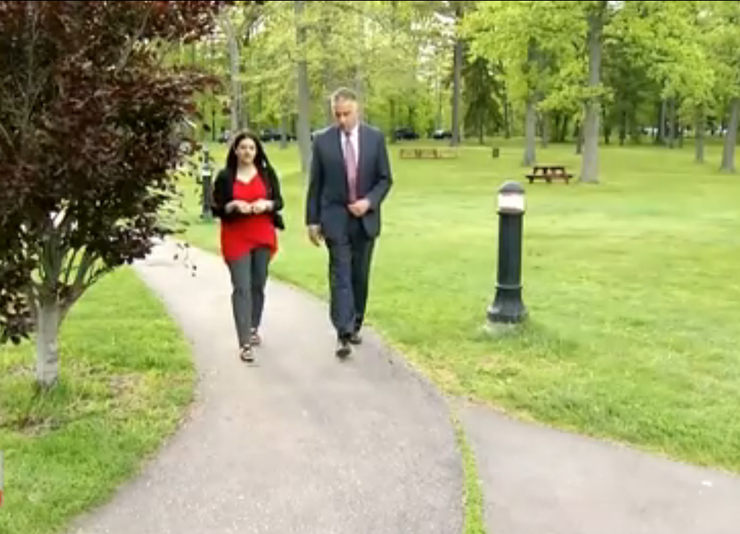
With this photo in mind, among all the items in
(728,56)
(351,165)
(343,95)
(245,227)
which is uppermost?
(728,56)

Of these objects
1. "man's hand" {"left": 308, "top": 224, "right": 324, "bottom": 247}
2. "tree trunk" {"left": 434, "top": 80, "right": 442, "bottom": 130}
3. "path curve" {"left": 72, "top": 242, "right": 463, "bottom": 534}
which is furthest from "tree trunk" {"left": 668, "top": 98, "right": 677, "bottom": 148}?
"path curve" {"left": 72, "top": 242, "right": 463, "bottom": 534}

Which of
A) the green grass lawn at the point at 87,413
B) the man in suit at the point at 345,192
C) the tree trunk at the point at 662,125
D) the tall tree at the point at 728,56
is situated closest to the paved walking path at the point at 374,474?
the green grass lawn at the point at 87,413

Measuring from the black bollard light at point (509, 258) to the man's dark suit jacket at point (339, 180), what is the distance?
107cm

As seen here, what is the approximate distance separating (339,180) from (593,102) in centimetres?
2588

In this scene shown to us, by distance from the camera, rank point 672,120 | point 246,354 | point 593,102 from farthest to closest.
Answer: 1. point 672,120
2. point 593,102
3. point 246,354

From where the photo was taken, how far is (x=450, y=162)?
45.0m

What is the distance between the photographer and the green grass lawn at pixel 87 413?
4062mm

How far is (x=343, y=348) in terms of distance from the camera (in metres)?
6.61

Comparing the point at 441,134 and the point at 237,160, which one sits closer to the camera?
the point at 237,160

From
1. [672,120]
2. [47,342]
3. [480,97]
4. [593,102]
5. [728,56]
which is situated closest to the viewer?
[47,342]

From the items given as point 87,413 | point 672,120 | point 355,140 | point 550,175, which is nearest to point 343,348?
point 355,140

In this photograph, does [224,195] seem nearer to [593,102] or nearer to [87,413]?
[87,413]

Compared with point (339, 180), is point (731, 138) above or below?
below

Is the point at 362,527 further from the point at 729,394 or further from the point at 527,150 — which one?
the point at 527,150
